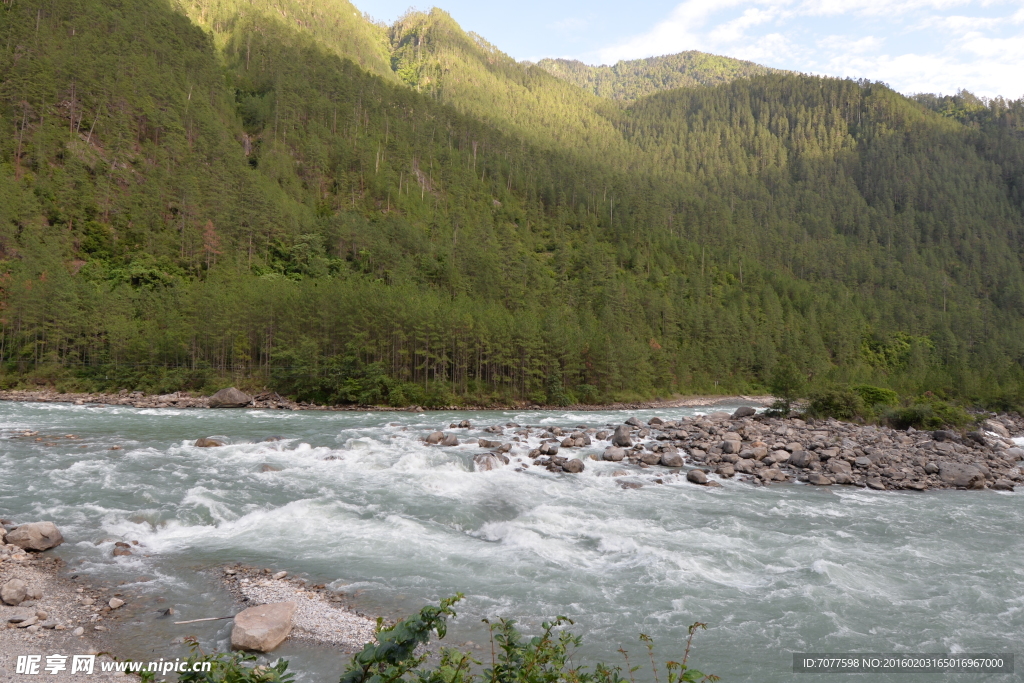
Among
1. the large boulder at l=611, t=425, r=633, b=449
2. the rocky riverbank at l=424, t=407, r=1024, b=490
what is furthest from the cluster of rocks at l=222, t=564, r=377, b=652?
the large boulder at l=611, t=425, r=633, b=449

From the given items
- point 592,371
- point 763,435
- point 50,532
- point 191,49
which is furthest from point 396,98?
point 50,532

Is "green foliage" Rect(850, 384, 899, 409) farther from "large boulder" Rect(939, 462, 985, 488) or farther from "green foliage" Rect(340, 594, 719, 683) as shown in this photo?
"green foliage" Rect(340, 594, 719, 683)

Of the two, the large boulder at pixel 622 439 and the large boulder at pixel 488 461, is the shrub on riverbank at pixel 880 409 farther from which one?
the large boulder at pixel 488 461

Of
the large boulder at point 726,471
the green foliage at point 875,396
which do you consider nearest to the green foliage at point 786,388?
the green foliage at point 875,396

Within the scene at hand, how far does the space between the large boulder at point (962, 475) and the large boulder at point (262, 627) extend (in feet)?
80.1

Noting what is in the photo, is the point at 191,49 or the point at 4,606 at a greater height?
the point at 191,49

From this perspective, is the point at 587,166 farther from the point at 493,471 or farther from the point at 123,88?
the point at 493,471

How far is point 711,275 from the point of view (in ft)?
339

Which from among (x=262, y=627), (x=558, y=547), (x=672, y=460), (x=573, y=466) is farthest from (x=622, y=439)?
(x=262, y=627)

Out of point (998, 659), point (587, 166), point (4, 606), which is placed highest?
point (587, 166)

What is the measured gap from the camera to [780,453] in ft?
76.9

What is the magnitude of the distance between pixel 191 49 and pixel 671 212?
113 m

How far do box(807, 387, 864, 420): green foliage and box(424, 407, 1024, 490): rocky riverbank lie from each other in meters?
4.60

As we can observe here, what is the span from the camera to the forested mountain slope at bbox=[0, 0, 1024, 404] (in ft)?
168
